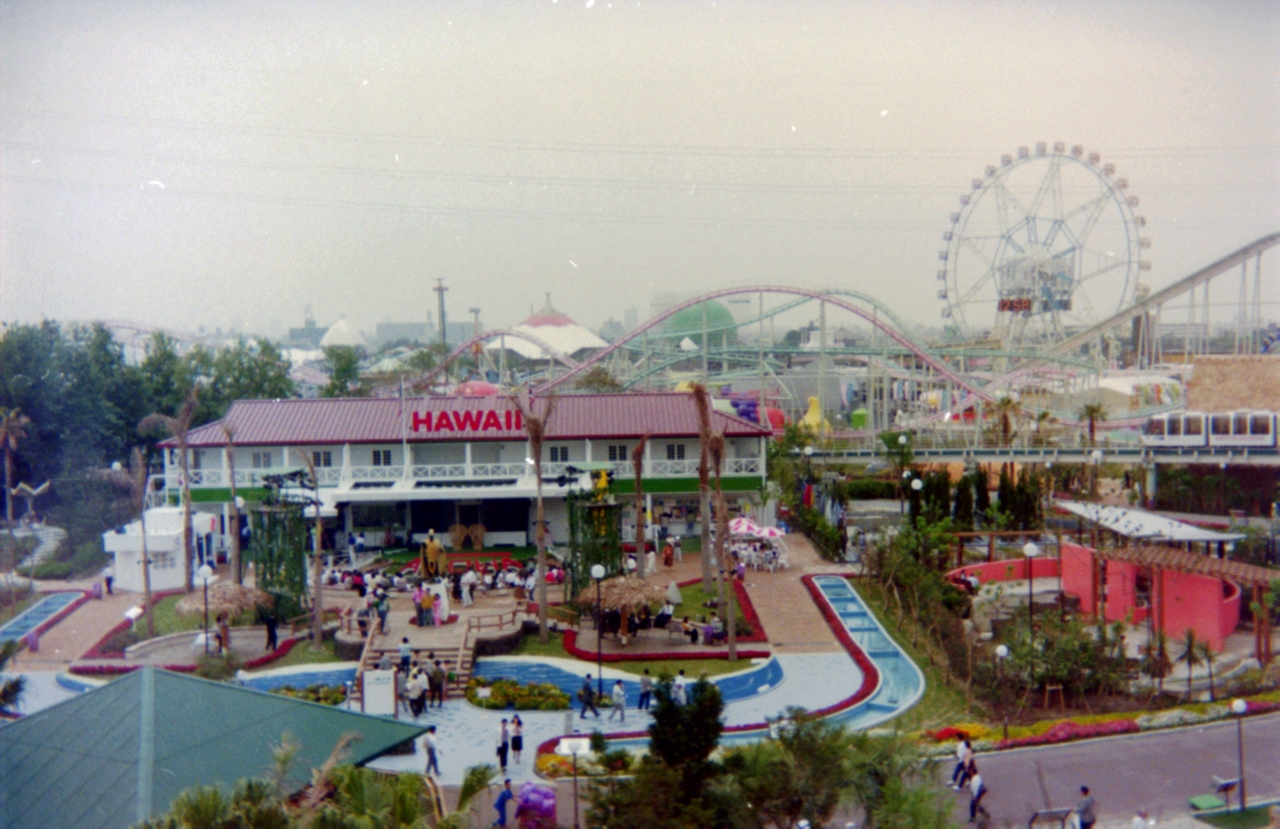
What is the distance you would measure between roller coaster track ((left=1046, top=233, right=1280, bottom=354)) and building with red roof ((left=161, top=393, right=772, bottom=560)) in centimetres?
2423

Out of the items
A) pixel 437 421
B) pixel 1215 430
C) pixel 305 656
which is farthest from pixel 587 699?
pixel 1215 430

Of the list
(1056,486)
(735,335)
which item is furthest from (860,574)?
(735,335)

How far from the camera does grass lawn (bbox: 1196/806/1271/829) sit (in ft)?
41.3

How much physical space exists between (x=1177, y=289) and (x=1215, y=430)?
13.4m

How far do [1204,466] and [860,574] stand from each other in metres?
14.9

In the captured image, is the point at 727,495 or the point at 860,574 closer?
the point at 860,574

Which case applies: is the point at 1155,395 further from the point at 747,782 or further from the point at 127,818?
the point at 127,818

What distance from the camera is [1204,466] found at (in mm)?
32938

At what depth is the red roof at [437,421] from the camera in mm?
29094

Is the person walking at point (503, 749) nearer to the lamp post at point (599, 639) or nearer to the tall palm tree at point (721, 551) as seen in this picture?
the lamp post at point (599, 639)

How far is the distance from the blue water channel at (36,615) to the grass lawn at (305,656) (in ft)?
18.5

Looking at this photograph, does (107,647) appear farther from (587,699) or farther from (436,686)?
(587,699)

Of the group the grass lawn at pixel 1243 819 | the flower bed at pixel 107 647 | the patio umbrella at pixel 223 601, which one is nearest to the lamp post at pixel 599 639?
the patio umbrella at pixel 223 601

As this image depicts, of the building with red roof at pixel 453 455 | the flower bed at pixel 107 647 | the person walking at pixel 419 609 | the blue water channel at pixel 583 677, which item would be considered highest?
the building with red roof at pixel 453 455
